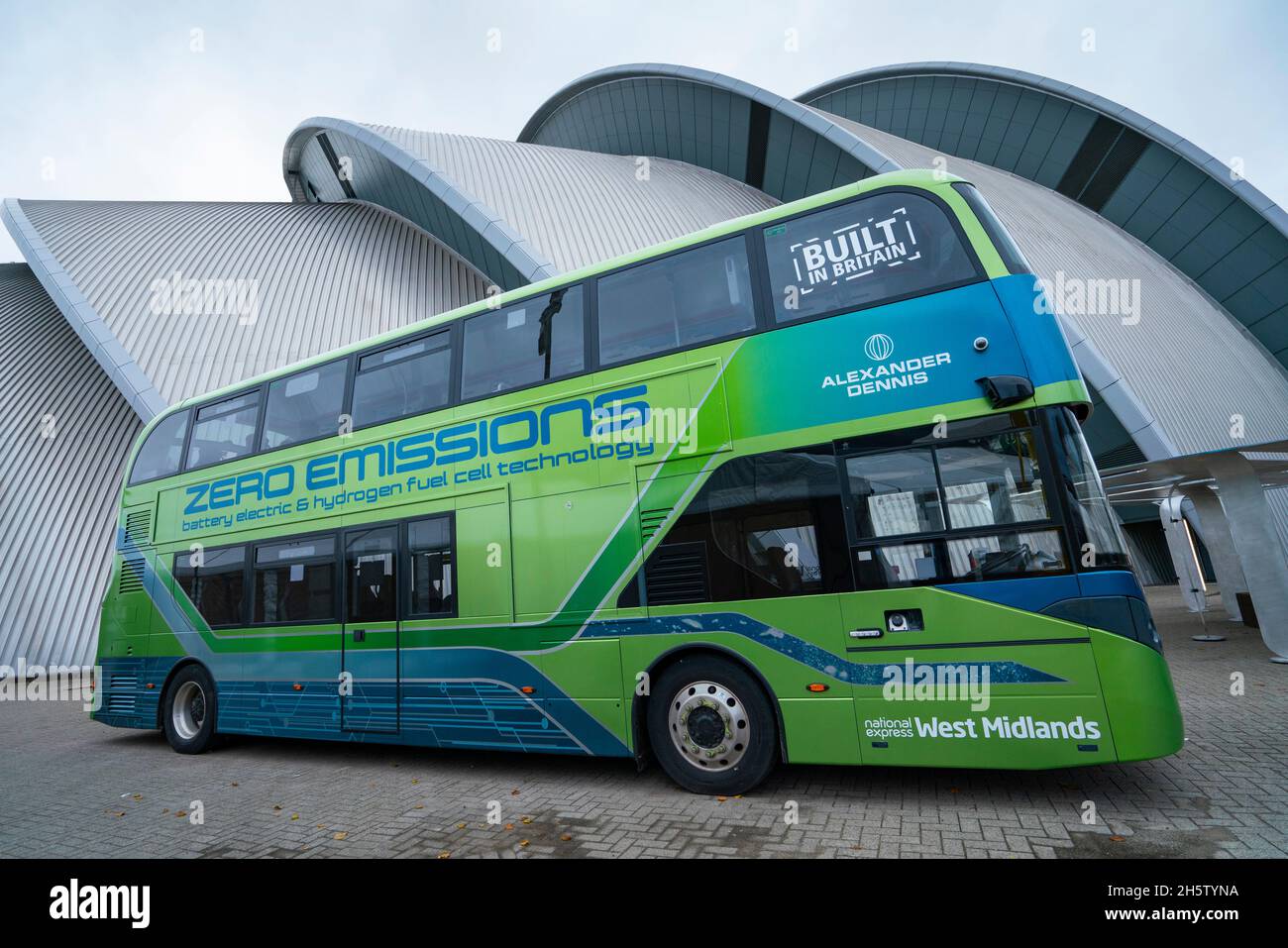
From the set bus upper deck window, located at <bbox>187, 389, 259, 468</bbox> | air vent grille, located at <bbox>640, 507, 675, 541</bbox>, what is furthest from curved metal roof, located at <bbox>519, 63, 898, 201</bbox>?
bus upper deck window, located at <bbox>187, 389, 259, 468</bbox>

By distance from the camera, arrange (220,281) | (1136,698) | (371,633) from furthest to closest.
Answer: (220,281)
(371,633)
(1136,698)

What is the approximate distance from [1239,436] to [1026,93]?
16.2 m

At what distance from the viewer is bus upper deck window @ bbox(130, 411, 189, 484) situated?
9125 mm

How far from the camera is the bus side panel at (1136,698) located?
3.96 m

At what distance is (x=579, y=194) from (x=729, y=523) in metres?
19.0

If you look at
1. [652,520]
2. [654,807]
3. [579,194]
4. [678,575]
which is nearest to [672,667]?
[678,575]

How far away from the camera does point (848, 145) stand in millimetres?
20047

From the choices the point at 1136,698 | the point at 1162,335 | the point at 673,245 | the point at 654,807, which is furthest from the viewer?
the point at 1162,335

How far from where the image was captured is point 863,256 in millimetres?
5074

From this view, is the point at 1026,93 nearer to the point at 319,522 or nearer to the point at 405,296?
the point at 405,296

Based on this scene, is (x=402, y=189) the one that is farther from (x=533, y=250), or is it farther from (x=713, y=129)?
(x=713, y=129)

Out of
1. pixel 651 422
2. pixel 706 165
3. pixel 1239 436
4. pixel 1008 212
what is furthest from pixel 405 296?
pixel 1239 436

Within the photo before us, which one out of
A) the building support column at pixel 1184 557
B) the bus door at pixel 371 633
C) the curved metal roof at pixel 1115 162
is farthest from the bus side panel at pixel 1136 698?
the curved metal roof at pixel 1115 162

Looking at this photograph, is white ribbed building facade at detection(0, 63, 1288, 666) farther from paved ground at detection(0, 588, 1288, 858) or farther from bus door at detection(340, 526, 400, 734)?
paved ground at detection(0, 588, 1288, 858)
